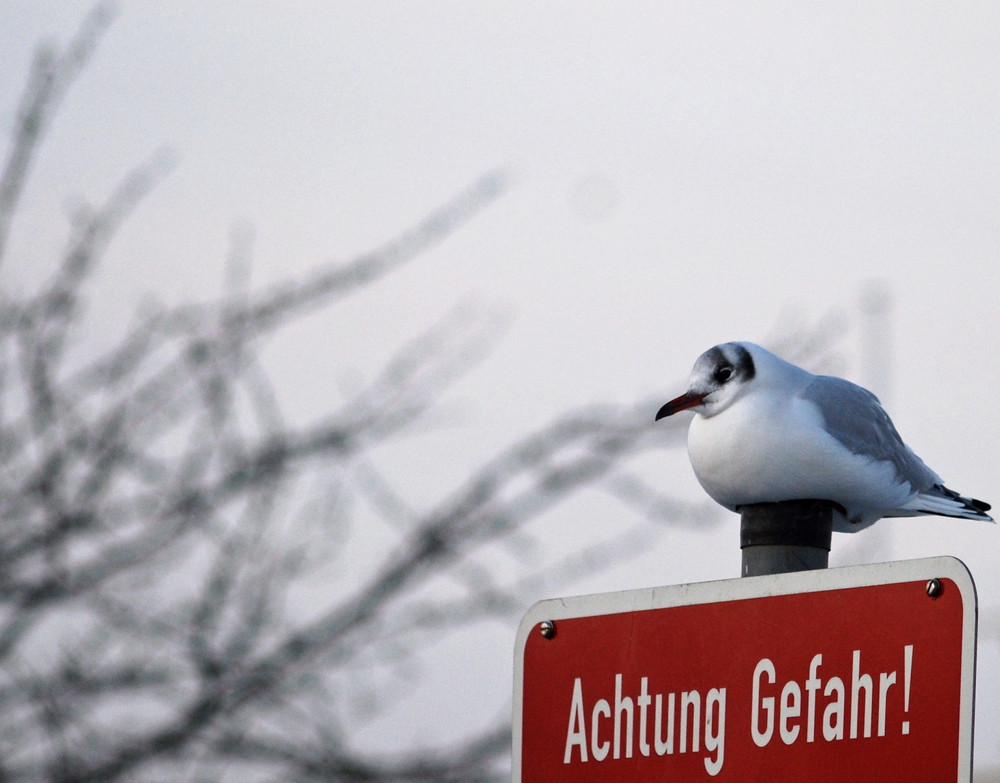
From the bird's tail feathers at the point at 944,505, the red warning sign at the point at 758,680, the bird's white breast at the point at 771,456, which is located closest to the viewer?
the red warning sign at the point at 758,680

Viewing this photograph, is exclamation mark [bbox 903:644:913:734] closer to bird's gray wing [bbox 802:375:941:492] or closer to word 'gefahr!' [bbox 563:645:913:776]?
word 'gefahr!' [bbox 563:645:913:776]

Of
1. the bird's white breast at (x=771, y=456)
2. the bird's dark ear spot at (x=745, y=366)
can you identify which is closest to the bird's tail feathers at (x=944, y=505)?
the bird's white breast at (x=771, y=456)

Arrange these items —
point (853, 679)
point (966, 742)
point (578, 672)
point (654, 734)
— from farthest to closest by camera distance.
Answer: point (578, 672) < point (654, 734) < point (853, 679) < point (966, 742)

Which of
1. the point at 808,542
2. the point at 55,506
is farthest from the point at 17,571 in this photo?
the point at 808,542

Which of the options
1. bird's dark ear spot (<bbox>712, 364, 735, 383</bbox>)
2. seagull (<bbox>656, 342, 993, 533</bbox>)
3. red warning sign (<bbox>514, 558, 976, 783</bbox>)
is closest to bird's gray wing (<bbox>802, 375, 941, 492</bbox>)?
seagull (<bbox>656, 342, 993, 533</bbox>)

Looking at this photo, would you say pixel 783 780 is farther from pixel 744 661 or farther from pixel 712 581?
pixel 712 581

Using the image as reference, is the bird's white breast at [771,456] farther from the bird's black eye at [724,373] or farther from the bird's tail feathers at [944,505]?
the bird's tail feathers at [944,505]

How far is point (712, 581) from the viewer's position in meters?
1.89

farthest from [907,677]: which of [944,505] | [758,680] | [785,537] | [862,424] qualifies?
[944,505]

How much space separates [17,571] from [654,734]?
79cm

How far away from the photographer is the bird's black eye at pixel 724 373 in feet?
6.42

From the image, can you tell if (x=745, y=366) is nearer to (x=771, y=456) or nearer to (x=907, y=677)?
(x=771, y=456)

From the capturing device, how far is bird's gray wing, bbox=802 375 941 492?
1.95 meters

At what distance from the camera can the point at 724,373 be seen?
1.96 m
